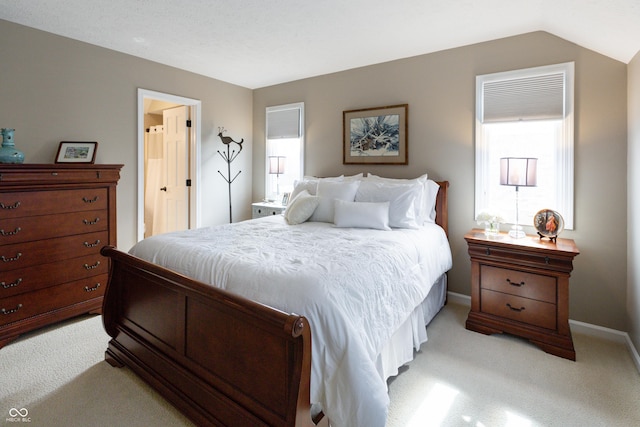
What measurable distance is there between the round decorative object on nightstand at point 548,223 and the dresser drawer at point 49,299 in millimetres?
3864

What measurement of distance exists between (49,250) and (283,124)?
9.91ft

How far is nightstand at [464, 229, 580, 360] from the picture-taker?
2.50 meters

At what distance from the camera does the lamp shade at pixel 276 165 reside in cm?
476

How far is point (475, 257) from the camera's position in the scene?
112 inches

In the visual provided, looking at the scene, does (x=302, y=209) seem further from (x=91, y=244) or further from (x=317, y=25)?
(x=91, y=244)

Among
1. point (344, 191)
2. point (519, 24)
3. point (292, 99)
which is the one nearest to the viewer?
point (519, 24)

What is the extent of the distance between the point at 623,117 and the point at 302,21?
2635mm

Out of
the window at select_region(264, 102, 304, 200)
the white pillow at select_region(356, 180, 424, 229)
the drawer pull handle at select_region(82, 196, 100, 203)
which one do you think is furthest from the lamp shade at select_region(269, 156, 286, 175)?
the drawer pull handle at select_region(82, 196, 100, 203)

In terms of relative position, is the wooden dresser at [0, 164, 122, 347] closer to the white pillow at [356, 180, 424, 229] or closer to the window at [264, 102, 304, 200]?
the window at [264, 102, 304, 200]

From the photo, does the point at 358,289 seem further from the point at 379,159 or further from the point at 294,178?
the point at 294,178

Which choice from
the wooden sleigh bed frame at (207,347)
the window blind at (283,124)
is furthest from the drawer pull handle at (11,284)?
the window blind at (283,124)

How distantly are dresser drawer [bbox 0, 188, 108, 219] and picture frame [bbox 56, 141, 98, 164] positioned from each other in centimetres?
44

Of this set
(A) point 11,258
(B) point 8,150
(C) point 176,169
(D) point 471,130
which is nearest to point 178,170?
(C) point 176,169

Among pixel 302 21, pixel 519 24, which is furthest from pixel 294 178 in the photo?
pixel 519 24
